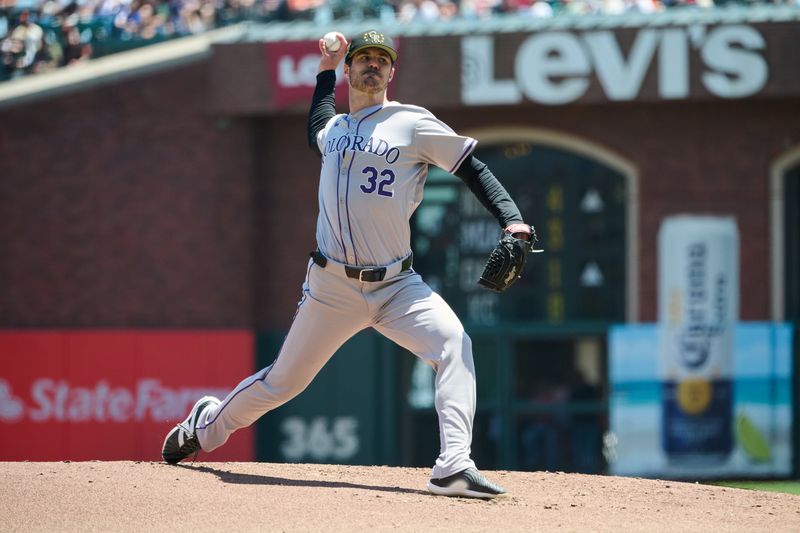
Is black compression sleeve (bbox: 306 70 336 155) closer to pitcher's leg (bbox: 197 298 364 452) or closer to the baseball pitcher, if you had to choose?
the baseball pitcher

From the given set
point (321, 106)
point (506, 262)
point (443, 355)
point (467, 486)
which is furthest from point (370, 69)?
point (467, 486)

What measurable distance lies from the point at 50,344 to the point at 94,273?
3.21 feet

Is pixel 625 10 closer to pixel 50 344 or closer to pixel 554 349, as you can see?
pixel 554 349

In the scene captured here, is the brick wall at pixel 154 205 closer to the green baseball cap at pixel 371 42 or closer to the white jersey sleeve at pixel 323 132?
the white jersey sleeve at pixel 323 132

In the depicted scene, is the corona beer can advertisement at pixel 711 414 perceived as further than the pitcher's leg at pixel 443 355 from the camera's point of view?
Yes

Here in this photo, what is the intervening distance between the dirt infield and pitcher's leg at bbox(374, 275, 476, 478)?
0.24 m

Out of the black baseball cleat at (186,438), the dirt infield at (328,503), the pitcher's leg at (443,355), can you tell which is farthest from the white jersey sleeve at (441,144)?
the black baseball cleat at (186,438)

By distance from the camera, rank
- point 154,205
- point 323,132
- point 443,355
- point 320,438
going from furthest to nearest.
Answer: point 154,205 → point 320,438 → point 323,132 → point 443,355

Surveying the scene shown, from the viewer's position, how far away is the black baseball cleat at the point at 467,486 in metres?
5.72

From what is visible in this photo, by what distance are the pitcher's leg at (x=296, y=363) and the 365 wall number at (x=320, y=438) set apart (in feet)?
29.3

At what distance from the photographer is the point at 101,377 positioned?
590 inches

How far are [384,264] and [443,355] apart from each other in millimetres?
494

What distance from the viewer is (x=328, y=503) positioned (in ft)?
18.5

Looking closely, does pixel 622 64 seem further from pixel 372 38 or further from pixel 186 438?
pixel 186 438
